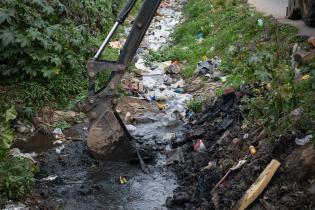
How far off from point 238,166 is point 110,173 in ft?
5.34

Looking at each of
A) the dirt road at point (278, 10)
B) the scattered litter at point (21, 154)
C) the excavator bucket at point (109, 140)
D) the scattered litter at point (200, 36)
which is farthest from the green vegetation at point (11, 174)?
the scattered litter at point (200, 36)

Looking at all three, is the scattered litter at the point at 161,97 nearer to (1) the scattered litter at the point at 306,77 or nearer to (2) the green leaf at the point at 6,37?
(2) the green leaf at the point at 6,37

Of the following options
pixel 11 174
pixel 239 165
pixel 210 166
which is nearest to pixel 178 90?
pixel 210 166

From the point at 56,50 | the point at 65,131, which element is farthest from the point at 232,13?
the point at 65,131

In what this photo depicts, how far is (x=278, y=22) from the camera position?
8.66 metres

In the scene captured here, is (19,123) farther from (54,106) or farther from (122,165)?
(122,165)

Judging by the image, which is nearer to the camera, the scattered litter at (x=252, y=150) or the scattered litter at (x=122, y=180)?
the scattered litter at (x=252, y=150)

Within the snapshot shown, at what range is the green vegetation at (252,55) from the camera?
15.6ft

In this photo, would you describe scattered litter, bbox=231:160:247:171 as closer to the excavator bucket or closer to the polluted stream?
the polluted stream

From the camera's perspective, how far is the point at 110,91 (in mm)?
5188

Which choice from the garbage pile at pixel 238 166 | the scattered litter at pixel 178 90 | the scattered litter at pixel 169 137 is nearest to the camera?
the garbage pile at pixel 238 166

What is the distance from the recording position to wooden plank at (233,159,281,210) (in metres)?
3.93

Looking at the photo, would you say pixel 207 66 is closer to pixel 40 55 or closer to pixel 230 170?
pixel 40 55

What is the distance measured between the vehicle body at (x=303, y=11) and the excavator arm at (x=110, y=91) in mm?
3625
